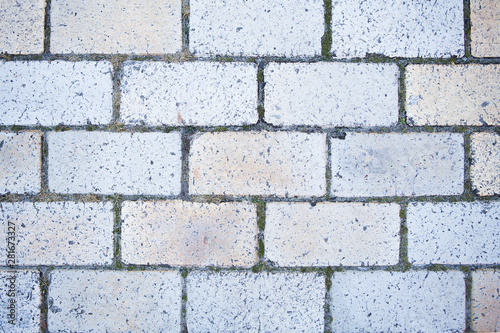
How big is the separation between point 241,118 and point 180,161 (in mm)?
299

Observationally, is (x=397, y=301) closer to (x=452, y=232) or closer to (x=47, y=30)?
(x=452, y=232)

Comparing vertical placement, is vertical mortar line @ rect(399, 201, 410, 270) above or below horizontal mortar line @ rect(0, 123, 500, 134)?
below

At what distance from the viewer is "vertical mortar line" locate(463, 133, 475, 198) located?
1409mm

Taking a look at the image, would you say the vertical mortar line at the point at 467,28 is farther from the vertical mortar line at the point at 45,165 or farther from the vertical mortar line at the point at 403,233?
the vertical mortar line at the point at 45,165

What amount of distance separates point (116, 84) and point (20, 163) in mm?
499

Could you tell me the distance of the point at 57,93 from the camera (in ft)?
4.59

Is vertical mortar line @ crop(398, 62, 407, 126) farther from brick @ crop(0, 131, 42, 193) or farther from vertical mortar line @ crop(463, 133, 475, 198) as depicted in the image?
brick @ crop(0, 131, 42, 193)

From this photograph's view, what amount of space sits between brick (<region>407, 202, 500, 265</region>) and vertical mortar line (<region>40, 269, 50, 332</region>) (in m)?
1.47

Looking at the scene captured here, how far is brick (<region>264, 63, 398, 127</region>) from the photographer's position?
1.40m

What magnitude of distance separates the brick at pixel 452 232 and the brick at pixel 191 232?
2.15 feet

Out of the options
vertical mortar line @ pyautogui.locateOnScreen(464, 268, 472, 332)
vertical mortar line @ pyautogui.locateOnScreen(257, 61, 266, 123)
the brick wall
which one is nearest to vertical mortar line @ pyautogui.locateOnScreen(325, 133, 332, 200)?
the brick wall

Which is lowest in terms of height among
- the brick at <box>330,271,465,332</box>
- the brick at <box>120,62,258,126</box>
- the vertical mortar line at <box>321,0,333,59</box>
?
the brick at <box>330,271,465,332</box>

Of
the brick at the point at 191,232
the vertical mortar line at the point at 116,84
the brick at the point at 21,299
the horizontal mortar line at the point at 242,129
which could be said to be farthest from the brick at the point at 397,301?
the brick at the point at 21,299

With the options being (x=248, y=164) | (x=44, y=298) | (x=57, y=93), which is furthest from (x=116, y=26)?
(x=44, y=298)
